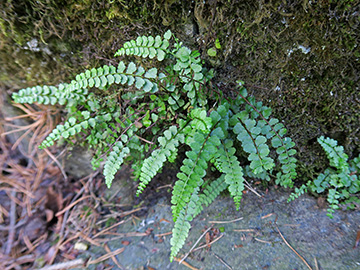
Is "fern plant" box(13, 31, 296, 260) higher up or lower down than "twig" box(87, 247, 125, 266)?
higher up

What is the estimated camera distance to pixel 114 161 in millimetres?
1687

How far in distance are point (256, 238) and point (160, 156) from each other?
3.56 feet

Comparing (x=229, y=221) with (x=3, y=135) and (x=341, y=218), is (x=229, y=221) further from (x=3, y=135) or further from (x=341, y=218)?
(x=3, y=135)

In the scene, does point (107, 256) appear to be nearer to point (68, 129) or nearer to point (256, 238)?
point (68, 129)

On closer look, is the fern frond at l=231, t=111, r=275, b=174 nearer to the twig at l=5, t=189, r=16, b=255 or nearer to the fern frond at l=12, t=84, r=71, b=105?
the fern frond at l=12, t=84, r=71, b=105

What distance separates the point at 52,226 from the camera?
2.59 m

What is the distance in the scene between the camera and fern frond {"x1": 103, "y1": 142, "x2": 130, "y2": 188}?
5.34 feet

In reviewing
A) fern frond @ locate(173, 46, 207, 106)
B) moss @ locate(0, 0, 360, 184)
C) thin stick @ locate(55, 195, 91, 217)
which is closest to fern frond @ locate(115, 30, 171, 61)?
fern frond @ locate(173, 46, 207, 106)

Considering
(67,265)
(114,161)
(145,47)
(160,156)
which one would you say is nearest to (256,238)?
(160,156)

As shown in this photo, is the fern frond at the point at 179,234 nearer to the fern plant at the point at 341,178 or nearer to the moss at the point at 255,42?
the moss at the point at 255,42

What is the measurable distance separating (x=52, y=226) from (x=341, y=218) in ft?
9.94

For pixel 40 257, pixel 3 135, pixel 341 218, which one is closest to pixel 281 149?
pixel 341 218

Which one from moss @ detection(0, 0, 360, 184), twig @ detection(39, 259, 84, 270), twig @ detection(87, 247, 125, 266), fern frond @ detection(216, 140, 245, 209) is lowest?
twig @ detection(39, 259, 84, 270)

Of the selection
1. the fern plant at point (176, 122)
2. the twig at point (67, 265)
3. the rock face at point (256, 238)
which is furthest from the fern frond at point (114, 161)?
the twig at point (67, 265)
